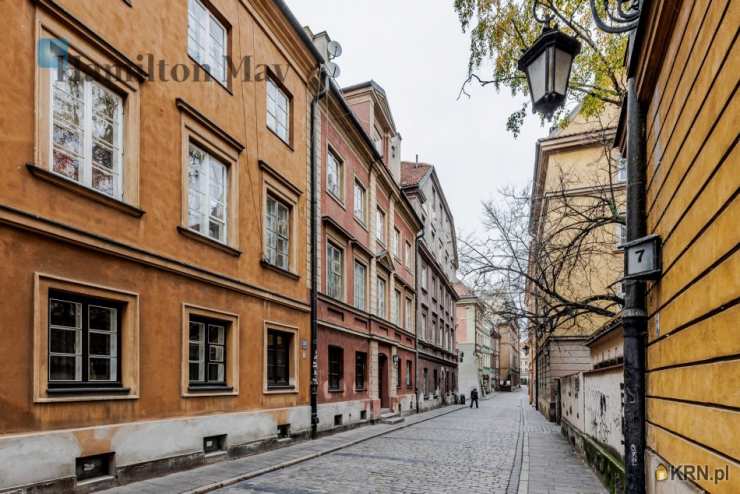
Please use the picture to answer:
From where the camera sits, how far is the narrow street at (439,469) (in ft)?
28.9

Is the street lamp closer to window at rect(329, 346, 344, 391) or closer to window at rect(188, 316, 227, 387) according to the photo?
window at rect(188, 316, 227, 387)

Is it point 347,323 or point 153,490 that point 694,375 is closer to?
point 153,490

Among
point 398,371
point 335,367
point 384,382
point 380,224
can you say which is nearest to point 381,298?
point 380,224

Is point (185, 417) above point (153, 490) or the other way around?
above

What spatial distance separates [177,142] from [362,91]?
13.9 metres

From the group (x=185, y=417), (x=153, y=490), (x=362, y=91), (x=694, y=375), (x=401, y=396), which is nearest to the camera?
(x=694, y=375)

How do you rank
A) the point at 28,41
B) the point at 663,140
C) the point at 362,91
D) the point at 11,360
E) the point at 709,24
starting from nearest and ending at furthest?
the point at 709,24 < the point at 663,140 < the point at 11,360 < the point at 28,41 < the point at 362,91

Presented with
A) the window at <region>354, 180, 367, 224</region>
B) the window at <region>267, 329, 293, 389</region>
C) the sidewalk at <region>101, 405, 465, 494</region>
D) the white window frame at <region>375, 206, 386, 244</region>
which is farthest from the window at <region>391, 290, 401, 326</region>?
the window at <region>267, 329, 293, 389</region>

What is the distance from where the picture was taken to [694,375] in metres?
3.71

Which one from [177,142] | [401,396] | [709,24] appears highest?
[177,142]

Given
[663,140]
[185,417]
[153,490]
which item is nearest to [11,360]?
[153,490]

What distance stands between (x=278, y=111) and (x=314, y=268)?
4.50 m

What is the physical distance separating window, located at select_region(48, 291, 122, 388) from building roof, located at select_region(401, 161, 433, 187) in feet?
81.6

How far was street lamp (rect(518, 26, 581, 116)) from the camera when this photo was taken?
4.73 meters
